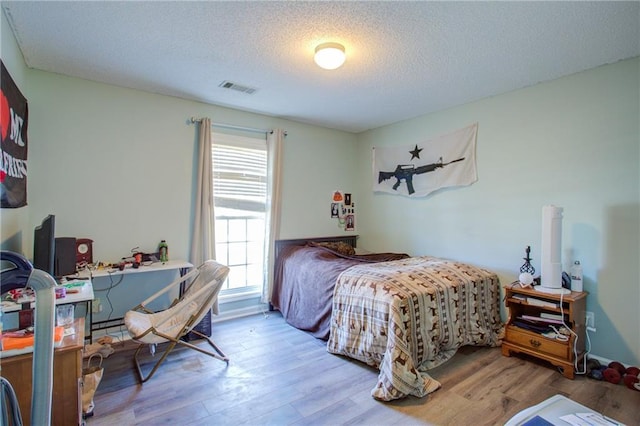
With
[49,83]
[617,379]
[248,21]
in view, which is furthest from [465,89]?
[49,83]

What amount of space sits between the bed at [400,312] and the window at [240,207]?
2.53ft

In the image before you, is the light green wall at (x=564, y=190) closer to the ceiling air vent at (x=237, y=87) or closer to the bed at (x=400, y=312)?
the bed at (x=400, y=312)

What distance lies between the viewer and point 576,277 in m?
2.66

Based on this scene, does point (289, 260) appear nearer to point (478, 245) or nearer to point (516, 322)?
point (478, 245)

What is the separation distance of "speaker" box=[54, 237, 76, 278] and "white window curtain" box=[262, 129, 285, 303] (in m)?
1.91

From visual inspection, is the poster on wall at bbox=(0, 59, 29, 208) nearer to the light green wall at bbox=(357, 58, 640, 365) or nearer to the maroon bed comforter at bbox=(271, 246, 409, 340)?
the maroon bed comforter at bbox=(271, 246, 409, 340)

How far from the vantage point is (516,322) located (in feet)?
9.23

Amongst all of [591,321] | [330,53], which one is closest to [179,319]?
[330,53]

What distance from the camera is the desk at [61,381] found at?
1.53m

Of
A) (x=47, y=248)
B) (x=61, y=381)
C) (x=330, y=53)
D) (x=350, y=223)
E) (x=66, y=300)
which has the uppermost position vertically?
(x=330, y=53)

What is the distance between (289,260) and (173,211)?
1.39 meters

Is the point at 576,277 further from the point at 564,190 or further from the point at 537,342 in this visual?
the point at 564,190

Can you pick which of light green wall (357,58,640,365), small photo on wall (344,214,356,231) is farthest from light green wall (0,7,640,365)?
small photo on wall (344,214,356,231)

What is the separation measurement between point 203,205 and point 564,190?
11.5 feet
